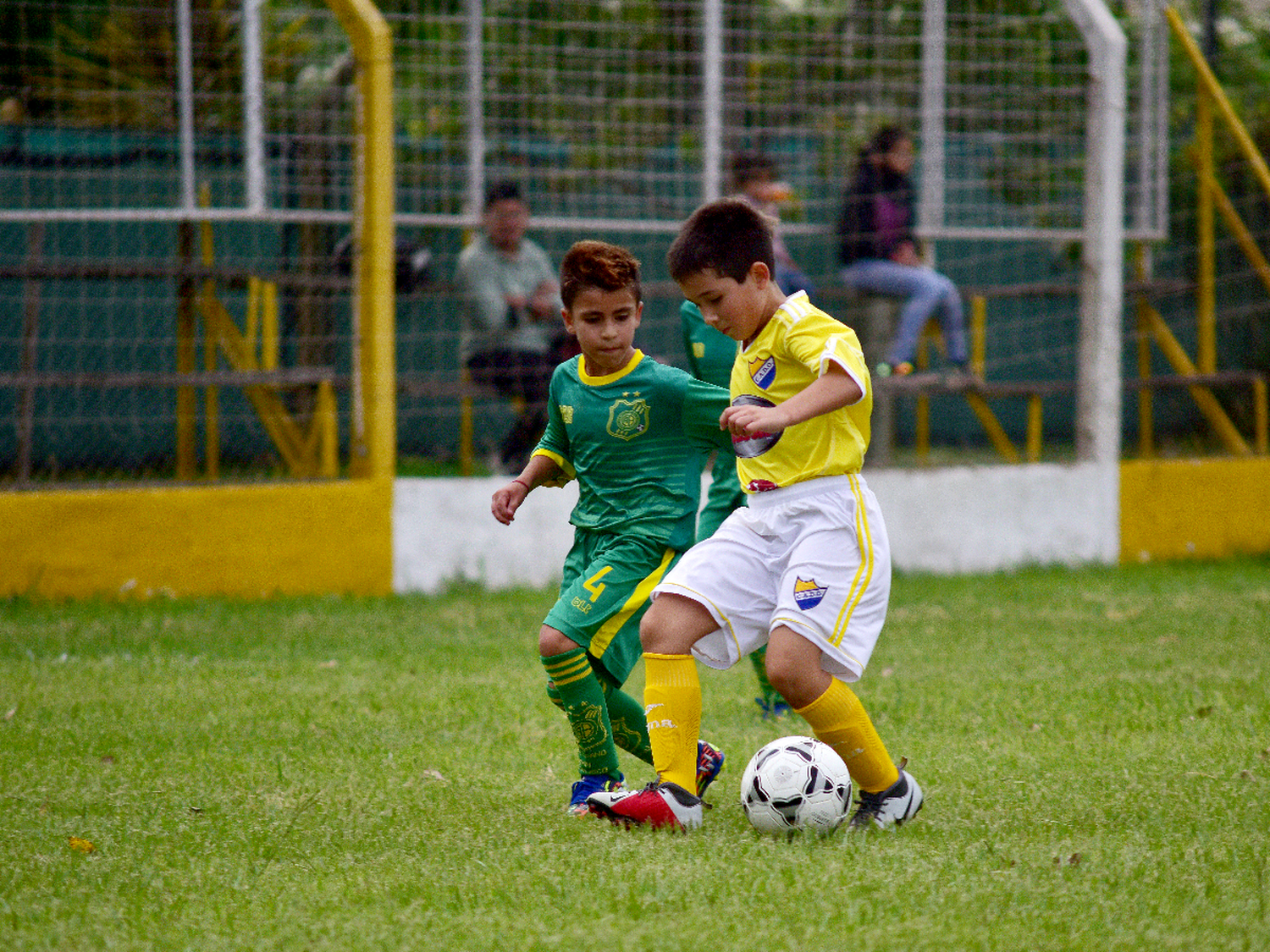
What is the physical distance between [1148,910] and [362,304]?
5.49 m

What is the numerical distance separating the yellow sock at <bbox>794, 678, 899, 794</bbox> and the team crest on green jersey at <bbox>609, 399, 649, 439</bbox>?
0.88 metres

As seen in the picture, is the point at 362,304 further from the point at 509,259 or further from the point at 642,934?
the point at 642,934

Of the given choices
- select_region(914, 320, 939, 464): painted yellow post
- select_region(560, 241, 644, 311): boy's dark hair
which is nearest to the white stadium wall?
select_region(914, 320, 939, 464): painted yellow post

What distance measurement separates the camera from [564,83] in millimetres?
8000

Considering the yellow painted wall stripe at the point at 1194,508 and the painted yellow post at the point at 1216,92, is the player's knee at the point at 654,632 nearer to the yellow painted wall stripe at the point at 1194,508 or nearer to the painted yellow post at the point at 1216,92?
the yellow painted wall stripe at the point at 1194,508

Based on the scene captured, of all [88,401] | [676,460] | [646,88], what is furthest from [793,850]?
[88,401]

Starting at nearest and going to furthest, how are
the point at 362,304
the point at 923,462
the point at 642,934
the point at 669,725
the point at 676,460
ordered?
1. the point at 642,934
2. the point at 669,725
3. the point at 676,460
4. the point at 362,304
5. the point at 923,462

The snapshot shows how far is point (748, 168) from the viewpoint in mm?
7586

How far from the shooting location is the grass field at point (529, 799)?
2660mm

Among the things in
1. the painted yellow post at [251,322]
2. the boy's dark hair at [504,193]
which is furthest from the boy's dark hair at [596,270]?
the painted yellow post at [251,322]

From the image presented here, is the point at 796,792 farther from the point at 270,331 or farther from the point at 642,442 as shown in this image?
the point at 270,331

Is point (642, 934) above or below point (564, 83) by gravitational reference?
below

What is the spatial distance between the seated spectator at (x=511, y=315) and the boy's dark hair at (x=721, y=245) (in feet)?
14.4

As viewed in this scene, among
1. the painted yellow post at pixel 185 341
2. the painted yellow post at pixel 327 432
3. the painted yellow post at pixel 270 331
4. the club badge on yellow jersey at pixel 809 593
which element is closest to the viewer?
the club badge on yellow jersey at pixel 809 593
